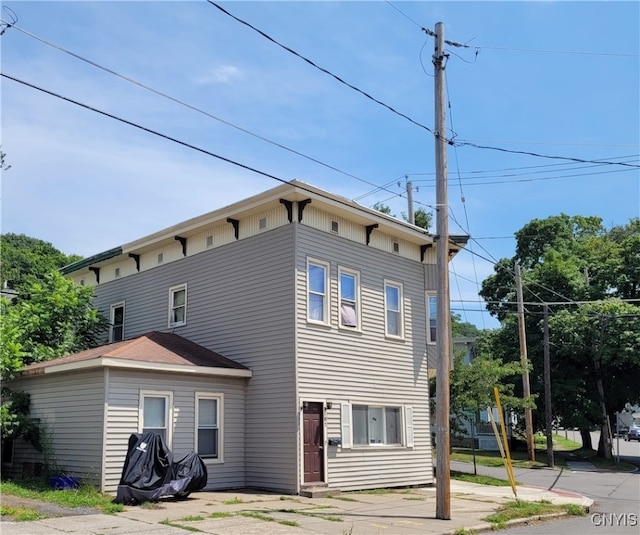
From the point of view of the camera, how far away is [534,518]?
44.7 feet

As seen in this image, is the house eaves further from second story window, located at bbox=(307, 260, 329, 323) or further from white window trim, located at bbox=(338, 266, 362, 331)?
white window trim, located at bbox=(338, 266, 362, 331)

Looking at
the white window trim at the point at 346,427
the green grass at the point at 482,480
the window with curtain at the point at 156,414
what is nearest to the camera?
the window with curtain at the point at 156,414

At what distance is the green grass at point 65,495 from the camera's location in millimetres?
13055

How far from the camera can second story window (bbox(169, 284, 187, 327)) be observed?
2044cm

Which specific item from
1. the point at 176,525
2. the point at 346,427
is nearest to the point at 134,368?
the point at 176,525

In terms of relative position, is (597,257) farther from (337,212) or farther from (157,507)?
(157,507)

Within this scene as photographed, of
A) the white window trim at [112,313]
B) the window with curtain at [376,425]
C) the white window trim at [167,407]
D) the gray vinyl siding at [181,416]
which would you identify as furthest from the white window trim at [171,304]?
the window with curtain at [376,425]

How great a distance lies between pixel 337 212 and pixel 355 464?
6788 mm

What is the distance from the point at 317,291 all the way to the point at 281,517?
699 cm

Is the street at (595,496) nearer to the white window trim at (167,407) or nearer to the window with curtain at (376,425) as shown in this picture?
the window with curtain at (376,425)

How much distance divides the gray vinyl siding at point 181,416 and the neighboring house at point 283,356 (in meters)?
0.03

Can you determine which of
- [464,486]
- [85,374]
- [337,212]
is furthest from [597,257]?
[85,374]

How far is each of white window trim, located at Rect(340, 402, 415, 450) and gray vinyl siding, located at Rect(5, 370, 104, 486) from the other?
6204 millimetres

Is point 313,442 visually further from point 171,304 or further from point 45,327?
point 45,327
